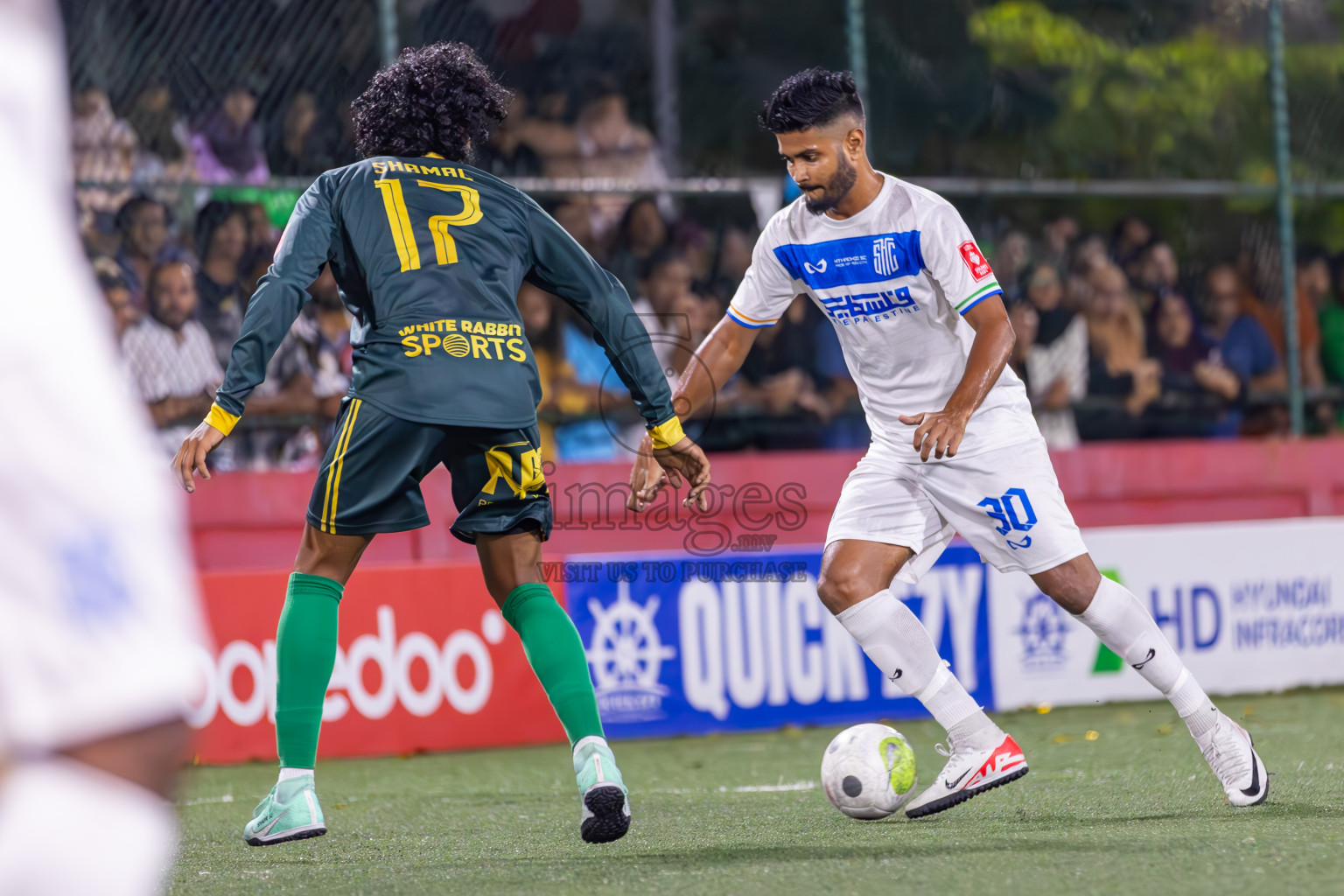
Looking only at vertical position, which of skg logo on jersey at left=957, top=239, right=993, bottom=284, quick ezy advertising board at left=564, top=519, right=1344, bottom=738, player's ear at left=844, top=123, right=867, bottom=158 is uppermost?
player's ear at left=844, top=123, right=867, bottom=158

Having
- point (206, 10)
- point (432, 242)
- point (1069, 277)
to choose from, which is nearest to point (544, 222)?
point (432, 242)

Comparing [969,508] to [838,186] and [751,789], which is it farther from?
[751,789]

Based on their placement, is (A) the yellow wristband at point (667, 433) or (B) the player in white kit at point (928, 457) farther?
(B) the player in white kit at point (928, 457)

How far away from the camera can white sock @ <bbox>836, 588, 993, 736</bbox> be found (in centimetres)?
451

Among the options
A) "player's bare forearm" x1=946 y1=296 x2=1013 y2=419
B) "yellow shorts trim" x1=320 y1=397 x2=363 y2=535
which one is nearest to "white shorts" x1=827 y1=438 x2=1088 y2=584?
"player's bare forearm" x1=946 y1=296 x2=1013 y2=419

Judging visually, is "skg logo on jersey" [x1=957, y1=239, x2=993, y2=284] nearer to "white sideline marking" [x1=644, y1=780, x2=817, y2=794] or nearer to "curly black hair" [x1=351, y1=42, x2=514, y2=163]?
"curly black hair" [x1=351, y1=42, x2=514, y2=163]

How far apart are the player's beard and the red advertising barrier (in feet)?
10.3

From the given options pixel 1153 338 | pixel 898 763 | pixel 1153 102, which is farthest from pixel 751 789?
pixel 1153 102

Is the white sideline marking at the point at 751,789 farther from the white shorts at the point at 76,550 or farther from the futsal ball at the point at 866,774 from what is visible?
the white shorts at the point at 76,550

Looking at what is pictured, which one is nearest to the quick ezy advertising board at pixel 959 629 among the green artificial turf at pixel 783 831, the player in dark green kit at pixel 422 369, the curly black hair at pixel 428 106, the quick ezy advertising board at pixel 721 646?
the quick ezy advertising board at pixel 721 646

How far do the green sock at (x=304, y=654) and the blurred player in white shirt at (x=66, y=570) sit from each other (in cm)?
291

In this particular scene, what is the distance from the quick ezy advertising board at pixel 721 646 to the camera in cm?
723

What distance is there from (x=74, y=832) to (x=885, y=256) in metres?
3.73

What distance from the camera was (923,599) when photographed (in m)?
7.56
